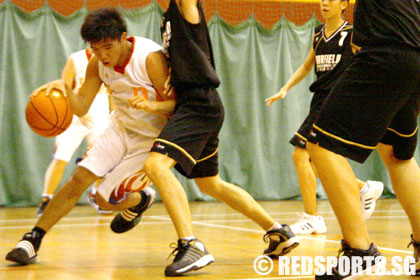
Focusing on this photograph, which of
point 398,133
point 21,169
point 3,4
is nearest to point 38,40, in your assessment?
point 3,4

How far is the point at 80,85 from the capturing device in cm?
725

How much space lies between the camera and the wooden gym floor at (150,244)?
11.5 ft

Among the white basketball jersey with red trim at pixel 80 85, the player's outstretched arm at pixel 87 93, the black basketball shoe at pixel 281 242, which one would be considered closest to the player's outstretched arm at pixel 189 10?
the player's outstretched arm at pixel 87 93

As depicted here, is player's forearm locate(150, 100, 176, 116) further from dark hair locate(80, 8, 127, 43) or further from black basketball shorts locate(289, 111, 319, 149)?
black basketball shorts locate(289, 111, 319, 149)

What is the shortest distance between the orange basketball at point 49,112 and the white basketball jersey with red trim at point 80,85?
2.98m

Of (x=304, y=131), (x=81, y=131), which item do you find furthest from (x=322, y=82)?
(x=81, y=131)

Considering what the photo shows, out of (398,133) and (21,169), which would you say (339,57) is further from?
(21,169)

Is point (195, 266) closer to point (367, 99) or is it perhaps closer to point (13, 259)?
point (13, 259)

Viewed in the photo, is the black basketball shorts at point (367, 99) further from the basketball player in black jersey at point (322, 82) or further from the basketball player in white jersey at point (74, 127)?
the basketball player in white jersey at point (74, 127)

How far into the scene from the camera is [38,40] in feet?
27.9

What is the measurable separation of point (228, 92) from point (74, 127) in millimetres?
2719

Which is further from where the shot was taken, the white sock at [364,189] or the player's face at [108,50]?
the white sock at [364,189]

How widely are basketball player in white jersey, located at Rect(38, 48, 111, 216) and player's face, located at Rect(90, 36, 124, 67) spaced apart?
339cm

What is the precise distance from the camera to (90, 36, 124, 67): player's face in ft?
12.5
